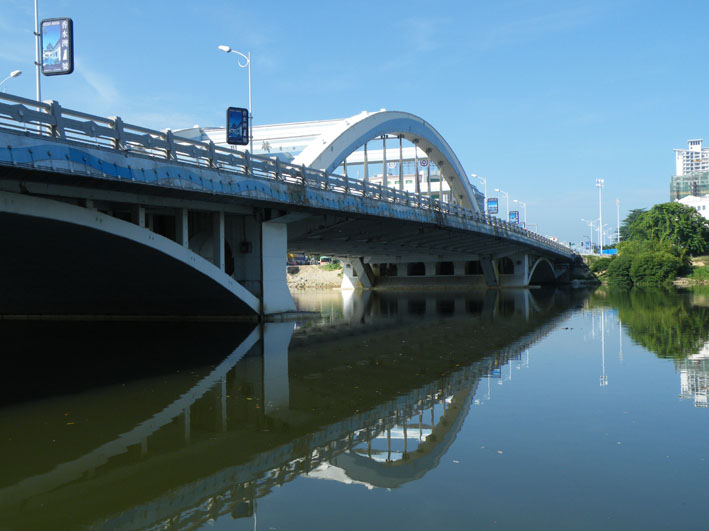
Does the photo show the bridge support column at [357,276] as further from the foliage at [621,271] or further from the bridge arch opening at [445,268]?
the foliage at [621,271]

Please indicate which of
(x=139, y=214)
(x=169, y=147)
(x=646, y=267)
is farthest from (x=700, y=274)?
(x=139, y=214)

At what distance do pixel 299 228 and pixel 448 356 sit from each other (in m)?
16.3

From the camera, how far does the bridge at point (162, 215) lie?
1580cm

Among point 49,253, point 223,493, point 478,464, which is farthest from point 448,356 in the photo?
point 49,253

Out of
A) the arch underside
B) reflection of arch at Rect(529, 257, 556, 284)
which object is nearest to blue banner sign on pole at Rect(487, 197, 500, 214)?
reflection of arch at Rect(529, 257, 556, 284)

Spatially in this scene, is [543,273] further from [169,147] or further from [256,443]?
[256,443]

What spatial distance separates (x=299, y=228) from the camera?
3027 cm

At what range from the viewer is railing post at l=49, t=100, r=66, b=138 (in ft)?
51.3

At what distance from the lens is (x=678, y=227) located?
96.4m

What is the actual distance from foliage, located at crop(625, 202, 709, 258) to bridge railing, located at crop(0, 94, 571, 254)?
251ft

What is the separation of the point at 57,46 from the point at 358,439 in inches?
632

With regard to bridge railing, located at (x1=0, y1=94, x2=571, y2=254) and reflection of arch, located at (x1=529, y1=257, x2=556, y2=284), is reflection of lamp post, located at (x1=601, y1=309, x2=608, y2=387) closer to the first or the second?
bridge railing, located at (x1=0, y1=94, x2=571, y2=254)

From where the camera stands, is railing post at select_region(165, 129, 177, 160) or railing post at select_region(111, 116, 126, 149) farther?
railing post at select_region(165, 129, 177, 160)

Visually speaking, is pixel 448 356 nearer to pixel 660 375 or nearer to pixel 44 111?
pixel 660 375
